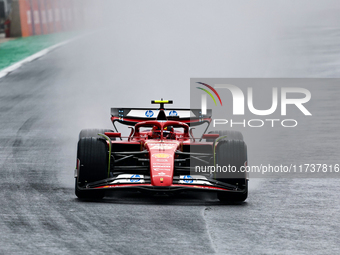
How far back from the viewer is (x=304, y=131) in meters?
16.1

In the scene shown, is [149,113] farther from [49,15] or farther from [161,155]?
[49,15]

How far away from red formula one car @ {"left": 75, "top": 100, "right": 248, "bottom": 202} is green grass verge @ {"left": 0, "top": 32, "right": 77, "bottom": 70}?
15559mm

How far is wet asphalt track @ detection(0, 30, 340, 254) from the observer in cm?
685

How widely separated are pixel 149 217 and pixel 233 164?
5.73 ft

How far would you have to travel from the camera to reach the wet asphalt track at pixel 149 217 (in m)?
6.85

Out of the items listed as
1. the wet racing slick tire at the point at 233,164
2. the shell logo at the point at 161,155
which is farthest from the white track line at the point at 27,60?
the wet racing slick tire at the point at 233,164

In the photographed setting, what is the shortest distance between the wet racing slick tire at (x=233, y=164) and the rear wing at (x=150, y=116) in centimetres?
208

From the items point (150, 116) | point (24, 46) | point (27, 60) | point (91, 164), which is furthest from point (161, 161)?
point (24, 46)

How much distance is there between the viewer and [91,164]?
941 cm

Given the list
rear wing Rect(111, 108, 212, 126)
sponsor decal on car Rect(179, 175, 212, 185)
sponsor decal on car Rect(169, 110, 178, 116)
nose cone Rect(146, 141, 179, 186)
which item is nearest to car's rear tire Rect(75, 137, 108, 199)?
nose cone Rect(146, 141, 179, 186)

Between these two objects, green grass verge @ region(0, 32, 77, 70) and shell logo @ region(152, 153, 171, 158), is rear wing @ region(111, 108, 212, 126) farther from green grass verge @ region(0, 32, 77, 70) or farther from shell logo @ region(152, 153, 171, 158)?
green grass verge @ region(0, 32, 77, 70)

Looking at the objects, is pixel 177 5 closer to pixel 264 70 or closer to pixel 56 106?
pixel 264 70

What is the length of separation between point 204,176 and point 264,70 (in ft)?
53.0

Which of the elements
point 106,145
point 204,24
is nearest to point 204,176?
point 106,145
